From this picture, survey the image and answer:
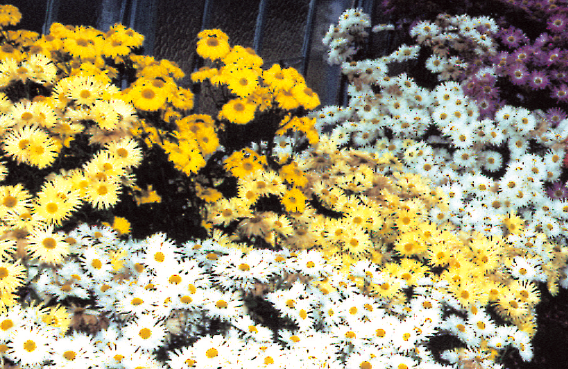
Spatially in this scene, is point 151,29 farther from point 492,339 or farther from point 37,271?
point 492,339

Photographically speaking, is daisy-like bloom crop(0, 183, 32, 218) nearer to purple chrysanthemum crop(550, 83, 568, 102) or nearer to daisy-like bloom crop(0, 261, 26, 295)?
daisy-like bloom crop(0, 261, 26, 295)

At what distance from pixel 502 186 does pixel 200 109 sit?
6.13 feet

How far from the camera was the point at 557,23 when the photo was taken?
10.1 ft

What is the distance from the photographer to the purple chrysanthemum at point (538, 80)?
2.70 m

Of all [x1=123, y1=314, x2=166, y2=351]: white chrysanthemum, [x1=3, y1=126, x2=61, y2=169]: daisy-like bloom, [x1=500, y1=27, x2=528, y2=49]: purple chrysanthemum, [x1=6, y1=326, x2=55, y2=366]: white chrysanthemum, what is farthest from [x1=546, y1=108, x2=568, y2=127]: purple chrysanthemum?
[x1=6, y1=326, x2=55, y2=366]: white chrysanthemum

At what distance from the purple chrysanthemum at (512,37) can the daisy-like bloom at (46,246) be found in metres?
3.19

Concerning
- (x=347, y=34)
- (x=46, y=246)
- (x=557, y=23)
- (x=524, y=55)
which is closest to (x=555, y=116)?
(x=524, y=55)

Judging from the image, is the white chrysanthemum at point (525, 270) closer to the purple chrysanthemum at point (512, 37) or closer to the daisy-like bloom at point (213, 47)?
the daisy-like bloom at point (213, 47)

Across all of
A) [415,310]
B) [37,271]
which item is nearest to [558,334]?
[415,310]

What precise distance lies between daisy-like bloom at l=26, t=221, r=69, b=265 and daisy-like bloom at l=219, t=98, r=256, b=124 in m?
0.64

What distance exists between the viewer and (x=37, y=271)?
108 cm

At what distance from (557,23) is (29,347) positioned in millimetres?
3694

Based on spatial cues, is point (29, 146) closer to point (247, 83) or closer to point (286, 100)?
point (247, 83)

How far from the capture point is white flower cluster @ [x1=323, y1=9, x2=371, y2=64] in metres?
3.19
